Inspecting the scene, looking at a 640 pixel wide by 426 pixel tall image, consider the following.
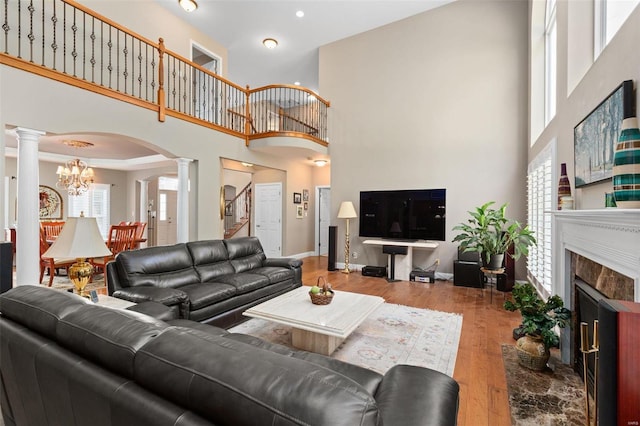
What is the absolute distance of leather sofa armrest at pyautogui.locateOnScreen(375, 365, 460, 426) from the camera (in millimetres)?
998

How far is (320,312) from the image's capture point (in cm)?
261

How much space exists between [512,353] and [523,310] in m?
0.52

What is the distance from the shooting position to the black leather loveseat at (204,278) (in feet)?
9.30

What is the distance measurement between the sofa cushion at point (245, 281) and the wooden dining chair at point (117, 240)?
309 cm

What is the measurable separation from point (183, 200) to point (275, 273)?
8.30 ft

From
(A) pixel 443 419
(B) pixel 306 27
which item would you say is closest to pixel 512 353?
(A) pixel 443 419

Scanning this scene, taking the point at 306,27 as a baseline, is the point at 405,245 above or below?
below

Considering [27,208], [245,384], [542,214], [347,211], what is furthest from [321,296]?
[347,211]

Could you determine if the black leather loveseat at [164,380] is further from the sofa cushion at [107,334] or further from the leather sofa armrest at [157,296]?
the leather sofa armrest at [157,296]

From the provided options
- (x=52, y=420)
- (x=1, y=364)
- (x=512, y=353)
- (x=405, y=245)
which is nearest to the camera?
(x=52, y=420)

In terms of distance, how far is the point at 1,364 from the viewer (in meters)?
1.40

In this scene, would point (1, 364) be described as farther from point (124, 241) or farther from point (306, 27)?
point (306, 27)

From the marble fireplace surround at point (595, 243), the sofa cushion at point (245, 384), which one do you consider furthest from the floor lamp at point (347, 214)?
the sofa cushion at point (245, 384)

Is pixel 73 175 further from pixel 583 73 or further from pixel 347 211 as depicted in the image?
pixel 583 73
